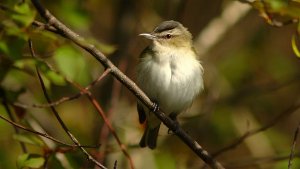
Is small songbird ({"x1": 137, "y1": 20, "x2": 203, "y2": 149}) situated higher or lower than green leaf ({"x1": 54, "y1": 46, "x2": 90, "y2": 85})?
lower

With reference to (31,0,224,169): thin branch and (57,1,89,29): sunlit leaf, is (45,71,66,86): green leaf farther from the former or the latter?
(57,1,89,29): sunlit leaf

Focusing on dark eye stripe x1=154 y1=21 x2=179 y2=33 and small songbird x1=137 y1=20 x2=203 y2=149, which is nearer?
small songbird x1=137 y1=20 x2=203 y2=149

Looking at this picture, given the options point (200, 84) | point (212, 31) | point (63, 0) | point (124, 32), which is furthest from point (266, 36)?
point (63, 0)

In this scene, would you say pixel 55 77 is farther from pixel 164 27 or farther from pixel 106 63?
pixel 164 27

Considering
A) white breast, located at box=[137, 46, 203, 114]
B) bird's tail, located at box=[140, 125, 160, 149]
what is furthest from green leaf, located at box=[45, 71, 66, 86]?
bird's tail, located at box=[140, 125, 160, 149]

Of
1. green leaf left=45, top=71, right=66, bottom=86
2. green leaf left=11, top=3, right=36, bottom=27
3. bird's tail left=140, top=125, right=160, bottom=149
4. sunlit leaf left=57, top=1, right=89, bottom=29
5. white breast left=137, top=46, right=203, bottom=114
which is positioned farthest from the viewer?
bird's tail left=140, top=125, right=160, bottom=149

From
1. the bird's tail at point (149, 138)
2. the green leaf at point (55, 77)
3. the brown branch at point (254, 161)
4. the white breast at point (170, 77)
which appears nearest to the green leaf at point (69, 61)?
the green leaf at point (55, 77)

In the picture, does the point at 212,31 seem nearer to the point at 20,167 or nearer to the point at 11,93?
the point at 11,93
